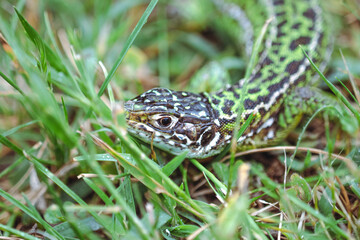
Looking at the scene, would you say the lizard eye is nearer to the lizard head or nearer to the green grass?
the lizard head

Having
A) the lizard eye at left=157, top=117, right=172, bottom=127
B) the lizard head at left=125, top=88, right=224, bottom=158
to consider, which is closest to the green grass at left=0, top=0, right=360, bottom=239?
the lizard head at left=125, top=88, right=224, bottom=158

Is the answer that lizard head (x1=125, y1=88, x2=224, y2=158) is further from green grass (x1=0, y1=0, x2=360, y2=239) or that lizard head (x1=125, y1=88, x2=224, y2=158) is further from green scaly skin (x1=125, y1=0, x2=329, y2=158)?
green grass (x1=0, y1=0, x2=360, y2=239)

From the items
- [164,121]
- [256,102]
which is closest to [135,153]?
[164,121]

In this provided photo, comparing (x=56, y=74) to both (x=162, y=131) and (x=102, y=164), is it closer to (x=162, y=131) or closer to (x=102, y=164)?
(x=102, y=164)

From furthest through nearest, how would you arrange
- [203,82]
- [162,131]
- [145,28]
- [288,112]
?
[145,28]
[203,82]
[288,112]
[162,131]

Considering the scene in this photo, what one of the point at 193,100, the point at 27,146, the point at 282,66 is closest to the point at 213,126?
the point at 193,100

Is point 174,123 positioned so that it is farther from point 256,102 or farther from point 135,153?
point 256,102

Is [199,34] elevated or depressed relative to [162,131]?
elevated

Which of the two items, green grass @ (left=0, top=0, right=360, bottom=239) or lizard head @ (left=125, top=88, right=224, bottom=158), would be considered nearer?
green grass @ (left=0, top=0, right=360, bottom=239)
